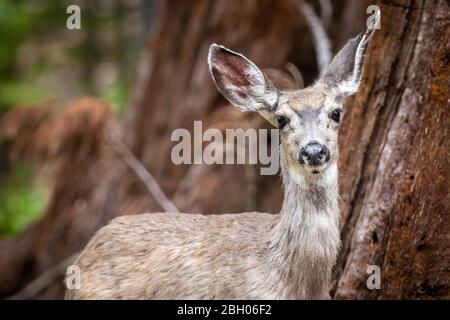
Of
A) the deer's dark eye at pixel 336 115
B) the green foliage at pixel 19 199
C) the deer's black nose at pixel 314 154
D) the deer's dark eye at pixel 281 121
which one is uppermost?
the deer's dark eye at pixel 336 115

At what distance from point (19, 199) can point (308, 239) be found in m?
9.77

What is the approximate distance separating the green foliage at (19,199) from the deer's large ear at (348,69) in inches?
306

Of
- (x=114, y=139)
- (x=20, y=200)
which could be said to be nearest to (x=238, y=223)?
(x=114, y=139)

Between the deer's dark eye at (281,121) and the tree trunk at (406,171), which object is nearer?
the deer's dark eye at (281,121)

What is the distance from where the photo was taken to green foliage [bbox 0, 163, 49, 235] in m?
12.9

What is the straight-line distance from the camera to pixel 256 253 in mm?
5520

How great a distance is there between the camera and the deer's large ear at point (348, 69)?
5512 millimetres

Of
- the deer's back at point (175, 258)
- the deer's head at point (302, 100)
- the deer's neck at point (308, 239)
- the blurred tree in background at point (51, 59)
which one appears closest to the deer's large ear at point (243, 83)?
the deer's head at point (302, 100)

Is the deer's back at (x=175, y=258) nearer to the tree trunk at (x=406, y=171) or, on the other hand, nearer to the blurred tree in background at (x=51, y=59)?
the tree trunk at (x=406, y=171)

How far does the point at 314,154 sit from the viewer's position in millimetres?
5055

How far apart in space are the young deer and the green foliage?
6812 millimetres

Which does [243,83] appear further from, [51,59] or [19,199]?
[51,59]
